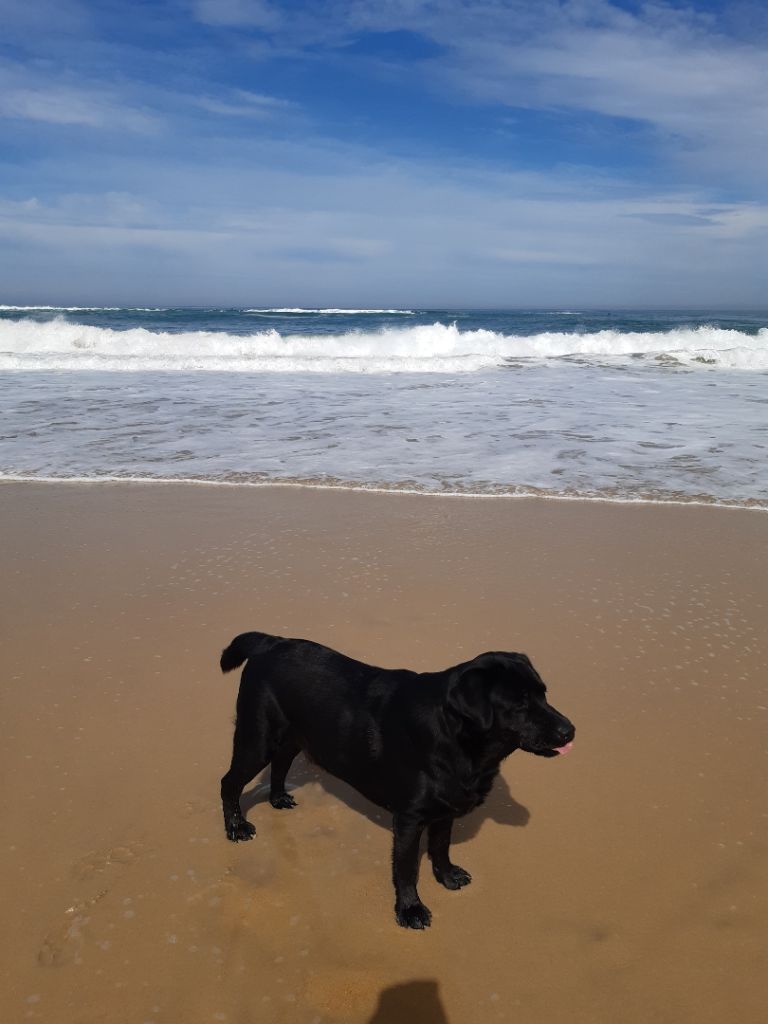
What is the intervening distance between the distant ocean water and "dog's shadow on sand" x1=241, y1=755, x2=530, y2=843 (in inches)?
186

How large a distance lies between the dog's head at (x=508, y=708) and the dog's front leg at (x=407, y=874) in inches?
Answer: 15.8

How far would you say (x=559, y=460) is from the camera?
360 inches

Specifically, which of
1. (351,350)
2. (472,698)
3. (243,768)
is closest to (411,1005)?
(472,698)

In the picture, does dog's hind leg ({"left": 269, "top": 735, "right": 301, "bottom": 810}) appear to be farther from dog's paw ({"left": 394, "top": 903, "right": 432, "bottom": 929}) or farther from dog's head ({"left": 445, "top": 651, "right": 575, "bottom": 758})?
dog's head ({"left": 445, "top": 651, "right": 575, "bottom": 758})

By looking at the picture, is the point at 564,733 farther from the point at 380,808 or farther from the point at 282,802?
the point at 282,802

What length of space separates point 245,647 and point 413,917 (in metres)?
1.20

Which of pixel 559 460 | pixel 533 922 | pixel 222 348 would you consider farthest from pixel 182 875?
pixel 222 348

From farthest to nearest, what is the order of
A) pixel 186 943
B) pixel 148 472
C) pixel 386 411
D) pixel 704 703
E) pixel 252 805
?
1. pixel 386 411
2. pixel 148 472
3. pixel 704 703
4. pixel 252 805
5. pixel 186 943

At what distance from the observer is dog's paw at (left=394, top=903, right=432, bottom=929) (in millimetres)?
2586

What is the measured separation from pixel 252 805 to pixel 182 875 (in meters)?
0.51

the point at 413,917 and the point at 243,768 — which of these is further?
→ the point at 243,768

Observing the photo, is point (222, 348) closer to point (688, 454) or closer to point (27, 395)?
point (27, 395)

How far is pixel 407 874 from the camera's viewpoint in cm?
260

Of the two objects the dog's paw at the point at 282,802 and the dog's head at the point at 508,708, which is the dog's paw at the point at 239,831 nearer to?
the dog's paw at the point at 282,802
